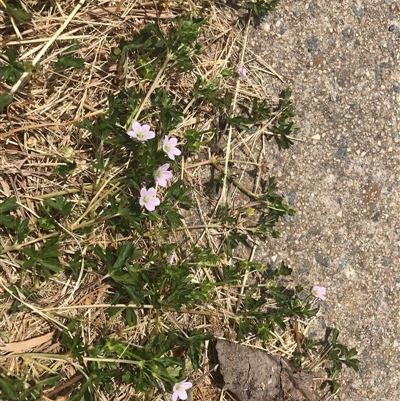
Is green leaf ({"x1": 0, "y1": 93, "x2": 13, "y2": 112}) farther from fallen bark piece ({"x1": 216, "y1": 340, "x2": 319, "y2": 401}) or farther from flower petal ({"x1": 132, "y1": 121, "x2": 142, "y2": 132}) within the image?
fallen bark piece ({"x1": 216, "y1": 340, "x2": 319, "y2": 401})

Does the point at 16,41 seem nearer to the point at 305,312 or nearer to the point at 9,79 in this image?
the point at 9,79

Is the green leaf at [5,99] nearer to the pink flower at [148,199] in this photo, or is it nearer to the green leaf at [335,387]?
the pink flower at [148,199]

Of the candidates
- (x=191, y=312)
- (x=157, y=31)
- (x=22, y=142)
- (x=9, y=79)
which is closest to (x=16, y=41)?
(x=9, y=79)

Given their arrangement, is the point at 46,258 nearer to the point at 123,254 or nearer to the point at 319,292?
the point at 123,254

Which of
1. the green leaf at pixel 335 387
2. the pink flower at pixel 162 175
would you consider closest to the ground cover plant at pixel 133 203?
the pink flower at pixel 162 175

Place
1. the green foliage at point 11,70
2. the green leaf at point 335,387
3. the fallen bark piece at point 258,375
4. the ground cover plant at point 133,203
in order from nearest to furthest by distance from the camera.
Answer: the green foliage at point 11,70
the ground cover plant at point 133,203
the fallen bark piece at point 258,375
the green leaf at point 335,387

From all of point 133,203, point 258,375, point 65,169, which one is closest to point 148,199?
point 133,203

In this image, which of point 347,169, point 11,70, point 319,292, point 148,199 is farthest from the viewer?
point 347,169
